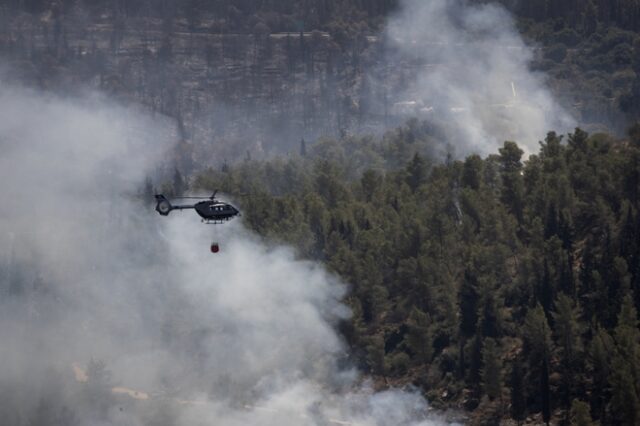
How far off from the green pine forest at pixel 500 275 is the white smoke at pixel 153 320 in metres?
4.48

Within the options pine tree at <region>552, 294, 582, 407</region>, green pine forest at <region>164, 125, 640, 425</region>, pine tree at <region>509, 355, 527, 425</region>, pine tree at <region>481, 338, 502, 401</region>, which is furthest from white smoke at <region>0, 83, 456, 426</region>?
pine tree at <region>552, 294, 582, 407</region>

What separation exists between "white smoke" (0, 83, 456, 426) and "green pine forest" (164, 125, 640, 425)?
176 inches

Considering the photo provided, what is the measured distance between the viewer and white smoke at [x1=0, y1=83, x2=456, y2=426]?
124 metres

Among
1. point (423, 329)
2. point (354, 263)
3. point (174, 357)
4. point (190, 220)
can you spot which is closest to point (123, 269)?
point (190, 220)

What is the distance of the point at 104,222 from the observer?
165375 millimetres

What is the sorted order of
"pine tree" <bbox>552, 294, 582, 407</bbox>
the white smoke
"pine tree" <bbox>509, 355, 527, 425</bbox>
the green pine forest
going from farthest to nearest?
the white smoke, "pine tree" <bbox>552, 294, 582, 407</bbox>, the green pine forest, "pine tree" <bbox>509, 355, 527, 425</bbox>

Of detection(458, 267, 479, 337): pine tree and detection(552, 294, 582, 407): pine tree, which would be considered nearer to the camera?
detection(552, 294, 582, 407): pine tree

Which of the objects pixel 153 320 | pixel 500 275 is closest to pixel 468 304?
pixel 500 275

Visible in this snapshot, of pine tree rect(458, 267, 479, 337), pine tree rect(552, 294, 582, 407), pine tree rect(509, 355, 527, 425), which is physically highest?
pine tree rect(458, 267, 479, 337)

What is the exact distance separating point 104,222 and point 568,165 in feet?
202

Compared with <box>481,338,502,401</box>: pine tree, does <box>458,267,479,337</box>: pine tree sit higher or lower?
higher

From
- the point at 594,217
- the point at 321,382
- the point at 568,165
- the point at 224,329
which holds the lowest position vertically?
the point at 321,382

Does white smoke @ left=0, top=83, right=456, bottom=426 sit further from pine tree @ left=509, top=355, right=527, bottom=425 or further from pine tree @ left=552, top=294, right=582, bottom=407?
pine tree @ left=552, top=294, right=582, bottom=407

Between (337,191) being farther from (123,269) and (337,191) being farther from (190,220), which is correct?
(123,269)
